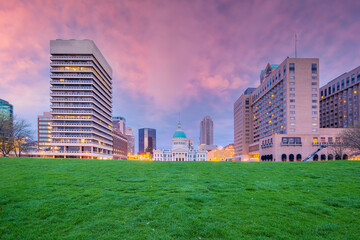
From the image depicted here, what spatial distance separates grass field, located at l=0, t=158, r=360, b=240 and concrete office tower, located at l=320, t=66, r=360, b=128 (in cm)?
14534

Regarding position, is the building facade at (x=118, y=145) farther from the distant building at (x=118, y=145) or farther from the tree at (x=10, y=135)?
the tree at (x=10, y=135)

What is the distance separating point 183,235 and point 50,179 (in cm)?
1216

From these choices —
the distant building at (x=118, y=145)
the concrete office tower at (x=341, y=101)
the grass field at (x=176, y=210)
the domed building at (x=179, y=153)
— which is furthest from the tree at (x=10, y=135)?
the concrete office tower at (x=341, y=101)

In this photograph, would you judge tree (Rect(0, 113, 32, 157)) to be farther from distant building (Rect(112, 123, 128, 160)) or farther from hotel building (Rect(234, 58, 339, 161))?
hotel building (Rect(234, 58, 339, 161))

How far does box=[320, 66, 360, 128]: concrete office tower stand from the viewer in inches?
4902

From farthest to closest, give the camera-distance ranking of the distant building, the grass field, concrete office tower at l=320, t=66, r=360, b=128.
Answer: the distant building < concrete office tower at l=320, t=66, r=360, b=128 < the grass field

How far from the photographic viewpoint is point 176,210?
8719 mm

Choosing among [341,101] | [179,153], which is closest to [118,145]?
[179,153]

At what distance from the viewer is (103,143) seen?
370 feet

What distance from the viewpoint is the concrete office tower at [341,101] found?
408 feet

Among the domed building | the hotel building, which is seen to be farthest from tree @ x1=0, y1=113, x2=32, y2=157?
the domed building

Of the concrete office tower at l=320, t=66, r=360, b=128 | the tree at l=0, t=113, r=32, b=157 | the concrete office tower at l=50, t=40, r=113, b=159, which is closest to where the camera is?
the tree at l=0, t=113, r=32, b=157

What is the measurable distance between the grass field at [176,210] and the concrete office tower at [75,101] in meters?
92.1

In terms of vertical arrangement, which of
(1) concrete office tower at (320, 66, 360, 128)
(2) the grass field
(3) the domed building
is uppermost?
(1) concrete office tower at (320, 66, 360, 128)
